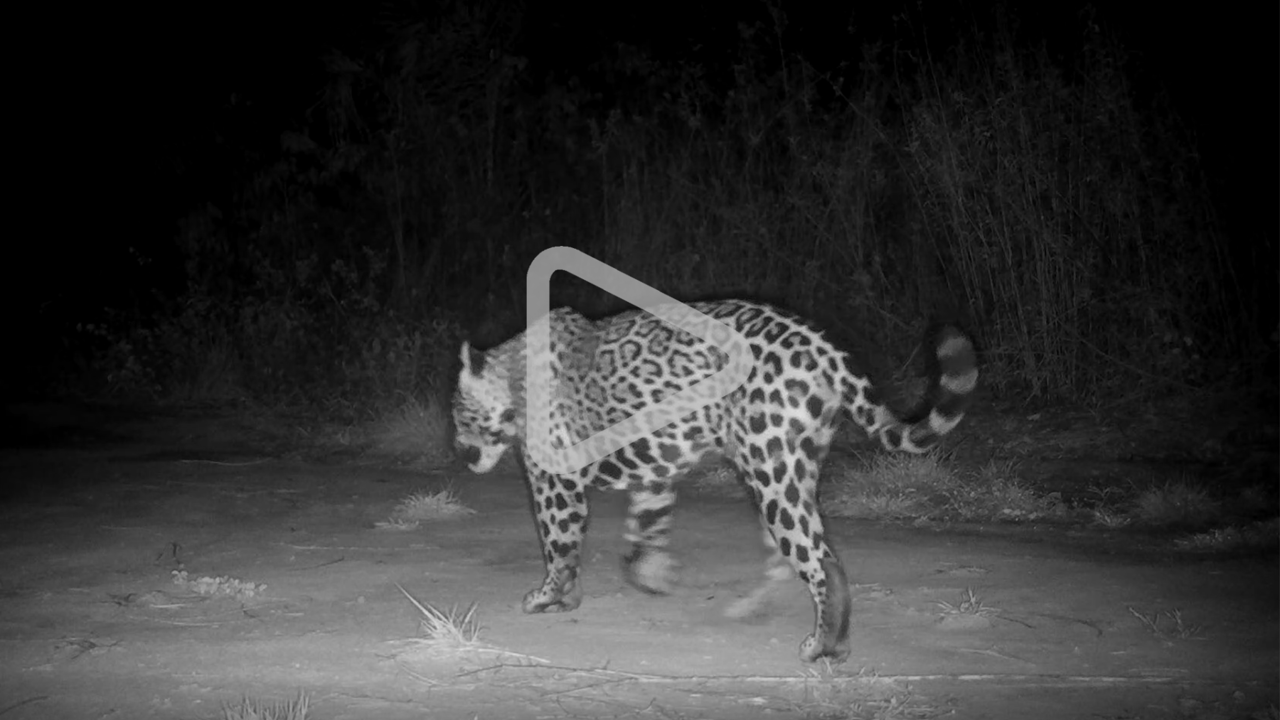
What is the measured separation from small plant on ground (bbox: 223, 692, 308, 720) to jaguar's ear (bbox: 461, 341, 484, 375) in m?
2.44

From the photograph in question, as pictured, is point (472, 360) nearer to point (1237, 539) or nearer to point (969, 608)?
point (969, 608)

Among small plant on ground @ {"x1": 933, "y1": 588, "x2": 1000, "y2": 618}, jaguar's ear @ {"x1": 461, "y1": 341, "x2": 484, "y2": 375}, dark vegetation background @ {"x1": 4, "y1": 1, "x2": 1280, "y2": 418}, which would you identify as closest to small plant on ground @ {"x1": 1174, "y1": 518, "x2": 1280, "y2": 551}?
small plant on ground @ {"x1": 933, "y1": 588, "x2": 1000, "y2": 618}

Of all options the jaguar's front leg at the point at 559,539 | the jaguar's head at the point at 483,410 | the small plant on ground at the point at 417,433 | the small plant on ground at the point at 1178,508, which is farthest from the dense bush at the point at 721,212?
the jaguar's front leg at the point at 559,539

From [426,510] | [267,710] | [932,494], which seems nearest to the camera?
[267,710]

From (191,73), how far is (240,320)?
2.94 metres

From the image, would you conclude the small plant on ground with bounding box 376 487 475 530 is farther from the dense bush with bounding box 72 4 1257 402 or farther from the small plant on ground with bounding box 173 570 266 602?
the dense bush with bounding box 72 4 1257 402

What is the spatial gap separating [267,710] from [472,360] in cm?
264

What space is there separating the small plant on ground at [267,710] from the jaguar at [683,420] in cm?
145

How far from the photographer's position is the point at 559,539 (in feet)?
20.1

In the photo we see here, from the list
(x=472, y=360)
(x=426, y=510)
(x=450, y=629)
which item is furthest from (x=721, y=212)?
(x=450, y=629)

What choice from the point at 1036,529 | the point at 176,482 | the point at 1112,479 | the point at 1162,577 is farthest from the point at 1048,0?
the point at 176,482

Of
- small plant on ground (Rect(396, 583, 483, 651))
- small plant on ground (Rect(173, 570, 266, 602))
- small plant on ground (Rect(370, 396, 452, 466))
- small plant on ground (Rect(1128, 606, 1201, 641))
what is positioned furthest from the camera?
small plant on ground (Rect(370, 396, 452, 466))

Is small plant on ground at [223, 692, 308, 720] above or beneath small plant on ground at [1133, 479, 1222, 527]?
beneath

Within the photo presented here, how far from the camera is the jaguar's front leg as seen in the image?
599 cm
